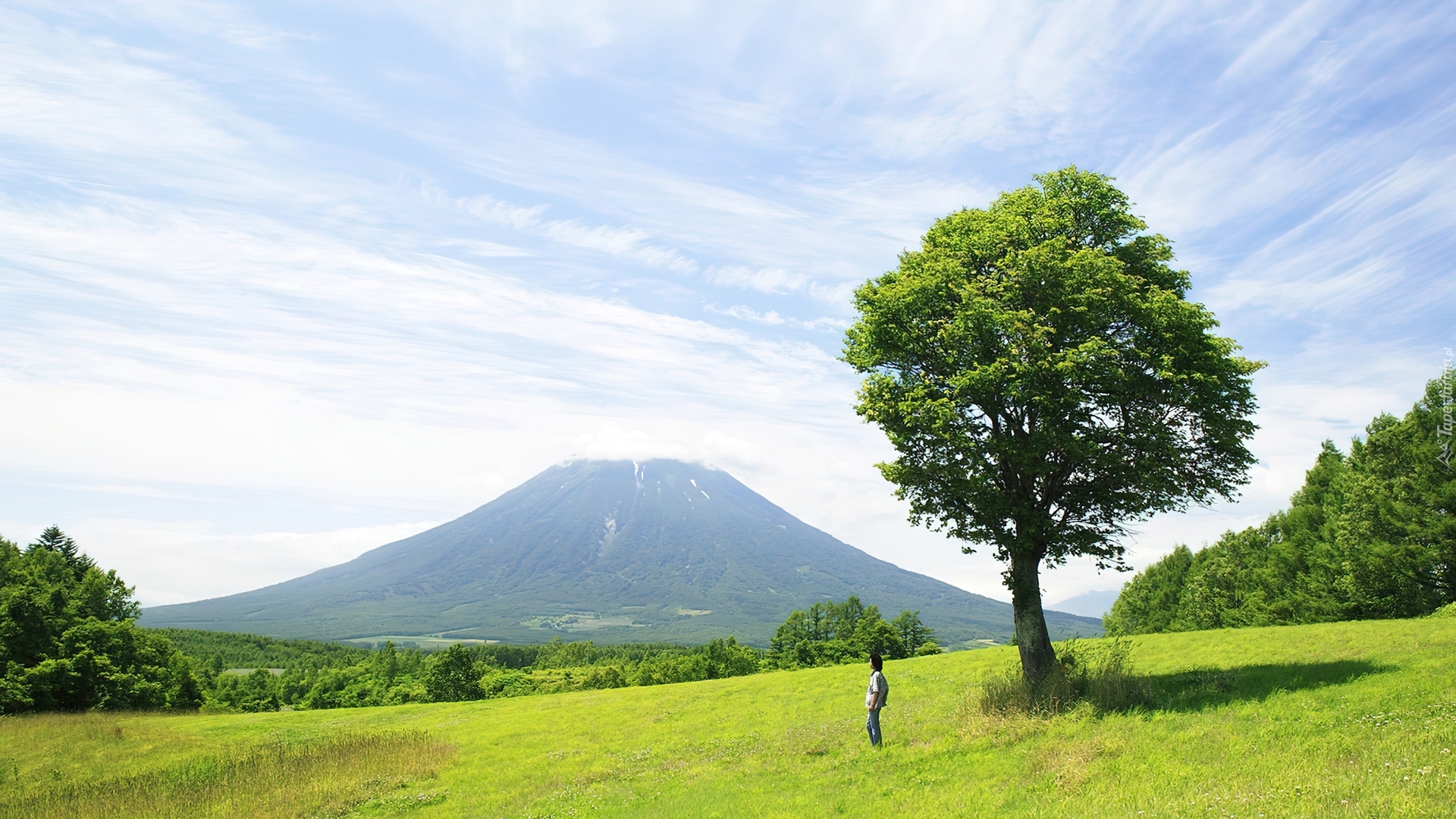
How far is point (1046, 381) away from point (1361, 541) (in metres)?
42.4

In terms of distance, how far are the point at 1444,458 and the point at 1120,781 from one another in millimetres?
43646

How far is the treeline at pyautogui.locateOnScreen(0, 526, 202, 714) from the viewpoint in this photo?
4419 centimetres

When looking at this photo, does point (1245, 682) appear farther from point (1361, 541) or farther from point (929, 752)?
point (1361, 541)

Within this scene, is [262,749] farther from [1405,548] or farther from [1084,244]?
[1405,548]

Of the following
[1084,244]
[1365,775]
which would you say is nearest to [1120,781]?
[1365,775]

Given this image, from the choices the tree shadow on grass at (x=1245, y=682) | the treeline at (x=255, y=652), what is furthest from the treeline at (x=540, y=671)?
the tree shadow on grass at (x=1245, y=682)

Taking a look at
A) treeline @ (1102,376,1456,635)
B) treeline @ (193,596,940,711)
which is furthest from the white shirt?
treeline @ (193,596,940,711)

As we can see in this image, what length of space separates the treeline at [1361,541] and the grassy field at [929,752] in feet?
59.0

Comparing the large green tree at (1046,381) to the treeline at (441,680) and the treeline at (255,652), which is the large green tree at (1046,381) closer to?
the treeline at (441,680)

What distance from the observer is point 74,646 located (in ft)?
155

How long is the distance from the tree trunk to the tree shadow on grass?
2307 mm

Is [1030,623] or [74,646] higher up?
[1030,623]

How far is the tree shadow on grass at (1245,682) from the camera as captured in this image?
14.4 m

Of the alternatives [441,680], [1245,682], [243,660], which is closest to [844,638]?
[441,680]
